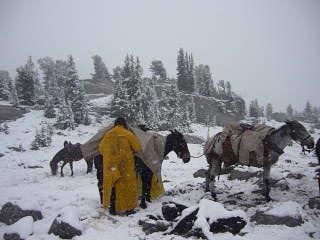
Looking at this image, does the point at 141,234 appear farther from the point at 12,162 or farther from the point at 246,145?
the point at 12,162

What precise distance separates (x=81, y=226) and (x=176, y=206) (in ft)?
8.71

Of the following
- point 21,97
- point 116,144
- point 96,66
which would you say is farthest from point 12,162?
point 96,66

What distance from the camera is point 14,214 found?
9.97 m

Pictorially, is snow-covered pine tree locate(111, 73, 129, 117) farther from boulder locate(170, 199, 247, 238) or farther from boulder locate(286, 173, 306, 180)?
boulder locate(170, 199, 247, 238)

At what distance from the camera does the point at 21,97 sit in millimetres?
62875

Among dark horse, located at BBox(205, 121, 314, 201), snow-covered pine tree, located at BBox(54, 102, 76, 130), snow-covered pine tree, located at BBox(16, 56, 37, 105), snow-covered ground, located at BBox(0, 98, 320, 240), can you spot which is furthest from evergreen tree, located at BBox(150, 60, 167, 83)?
dark horse, located at BBox(205, 121, 314, 201)

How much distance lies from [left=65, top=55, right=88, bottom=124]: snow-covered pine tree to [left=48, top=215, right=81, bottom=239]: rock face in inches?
1671

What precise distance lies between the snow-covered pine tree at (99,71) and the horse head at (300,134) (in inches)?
3968

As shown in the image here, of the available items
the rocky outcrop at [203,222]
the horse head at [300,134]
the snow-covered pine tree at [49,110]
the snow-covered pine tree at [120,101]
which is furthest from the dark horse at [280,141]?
the snow-covered pine tree at [49,110]

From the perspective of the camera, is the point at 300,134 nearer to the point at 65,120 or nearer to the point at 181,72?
the point at 65,120

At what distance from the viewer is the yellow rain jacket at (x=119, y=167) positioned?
10.5 metres

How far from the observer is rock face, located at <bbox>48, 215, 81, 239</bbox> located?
333 inches

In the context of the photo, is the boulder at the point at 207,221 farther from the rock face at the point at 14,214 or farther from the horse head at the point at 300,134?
the rock face at the point at 14,214

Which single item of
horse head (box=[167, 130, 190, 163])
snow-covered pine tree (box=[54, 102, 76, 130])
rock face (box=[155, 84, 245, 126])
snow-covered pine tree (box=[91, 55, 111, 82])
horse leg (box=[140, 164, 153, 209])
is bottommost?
rock face (box=[155, 84, 245, 126])
